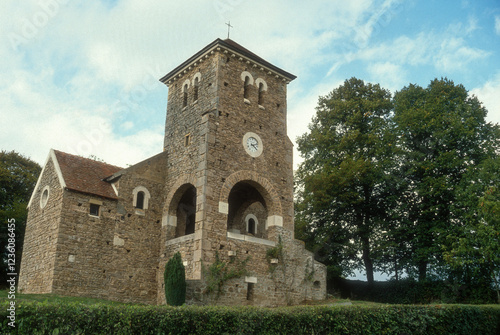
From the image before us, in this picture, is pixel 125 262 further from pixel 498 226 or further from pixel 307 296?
pixel 498 226

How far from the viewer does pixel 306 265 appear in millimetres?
20594

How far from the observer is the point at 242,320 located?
10.6 meters

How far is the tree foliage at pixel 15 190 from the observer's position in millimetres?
28766

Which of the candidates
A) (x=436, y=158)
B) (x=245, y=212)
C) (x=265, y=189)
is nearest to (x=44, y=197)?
(x=245, y=212)

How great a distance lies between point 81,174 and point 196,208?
576 centimetres

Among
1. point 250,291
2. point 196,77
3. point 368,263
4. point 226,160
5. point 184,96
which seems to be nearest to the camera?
point 250,291

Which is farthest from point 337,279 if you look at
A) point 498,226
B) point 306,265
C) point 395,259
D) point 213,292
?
point 213,292

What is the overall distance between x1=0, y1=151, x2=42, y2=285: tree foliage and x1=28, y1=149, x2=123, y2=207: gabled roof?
32.9ft

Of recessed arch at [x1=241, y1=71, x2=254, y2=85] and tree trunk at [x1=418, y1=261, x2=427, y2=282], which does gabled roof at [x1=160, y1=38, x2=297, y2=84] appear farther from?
tree trunk at [x1=418, y1=261, x2=427, y2=282]

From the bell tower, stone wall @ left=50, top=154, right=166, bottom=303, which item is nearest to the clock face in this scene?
the bell tower

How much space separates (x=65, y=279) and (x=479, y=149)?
75.3 feet

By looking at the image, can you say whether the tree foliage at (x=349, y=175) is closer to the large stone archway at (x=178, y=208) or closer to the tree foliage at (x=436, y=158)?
the tree foliage at (x=436, y=158)

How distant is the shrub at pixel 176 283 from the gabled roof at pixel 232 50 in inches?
400

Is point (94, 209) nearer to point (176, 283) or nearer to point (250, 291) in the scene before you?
point (176, 283)
